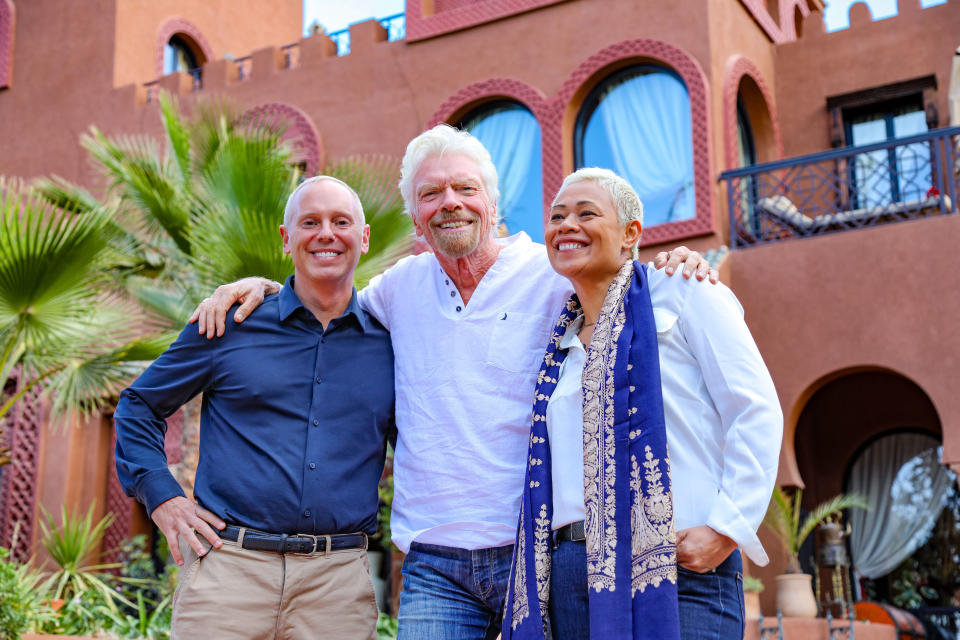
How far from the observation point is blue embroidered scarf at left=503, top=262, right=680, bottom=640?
2408 mm

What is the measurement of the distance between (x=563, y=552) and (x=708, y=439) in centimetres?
43

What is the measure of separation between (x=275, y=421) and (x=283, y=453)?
100 millimetres

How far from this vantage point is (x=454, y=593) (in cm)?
287

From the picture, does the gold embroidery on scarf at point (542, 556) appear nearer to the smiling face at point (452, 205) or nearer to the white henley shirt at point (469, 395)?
the white henley shirt at point (469, 395)

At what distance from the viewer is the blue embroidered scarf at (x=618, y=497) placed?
94.8 inches

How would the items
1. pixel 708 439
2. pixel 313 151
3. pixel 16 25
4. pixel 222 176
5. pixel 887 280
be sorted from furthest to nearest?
pixel 16 25 < pixel 313 151 < pixel 887 280 < pixel 222 176 < pixel 708 439

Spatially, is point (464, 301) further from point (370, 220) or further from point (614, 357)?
point (370, 220)

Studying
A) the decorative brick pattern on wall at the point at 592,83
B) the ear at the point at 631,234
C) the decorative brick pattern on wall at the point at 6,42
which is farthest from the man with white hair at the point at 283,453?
the decorative brick pattern on wall at the point at 6,42

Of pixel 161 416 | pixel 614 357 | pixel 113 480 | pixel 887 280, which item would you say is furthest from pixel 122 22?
pixel 614 357

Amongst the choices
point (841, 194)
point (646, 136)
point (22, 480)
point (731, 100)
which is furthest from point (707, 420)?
point (22, 480)

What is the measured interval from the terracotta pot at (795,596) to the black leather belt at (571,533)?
7.50 meters

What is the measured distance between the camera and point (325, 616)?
3.00m

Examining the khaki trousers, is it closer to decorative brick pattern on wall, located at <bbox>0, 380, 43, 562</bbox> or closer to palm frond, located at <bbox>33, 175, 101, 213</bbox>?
palm frond, located at <bbox>33, 175, 101, 213</bbox>

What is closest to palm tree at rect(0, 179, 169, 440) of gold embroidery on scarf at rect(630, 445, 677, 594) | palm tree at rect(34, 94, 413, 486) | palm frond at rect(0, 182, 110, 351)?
palm frond at rect(0, 182, 110, 351)
